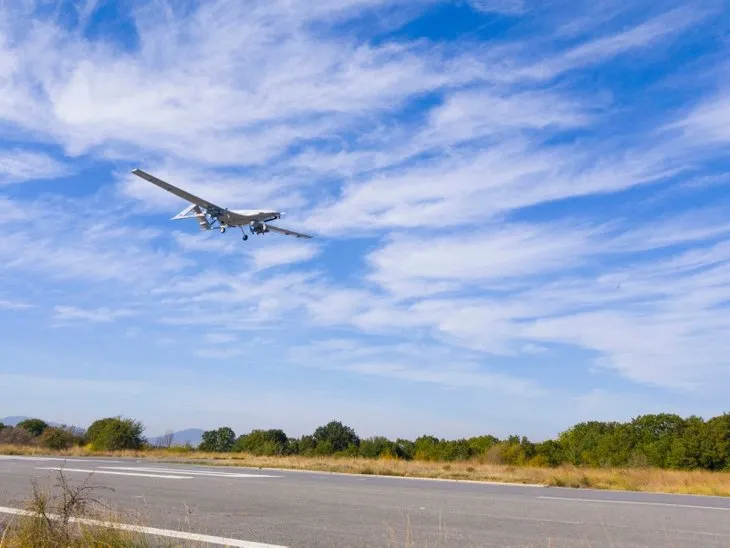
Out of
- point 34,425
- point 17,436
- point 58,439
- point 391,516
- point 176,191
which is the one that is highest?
point 176,191

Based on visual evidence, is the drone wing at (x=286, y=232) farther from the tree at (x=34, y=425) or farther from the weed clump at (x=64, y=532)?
the tree at (x=34, y=425)

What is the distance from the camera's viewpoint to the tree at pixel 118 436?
46.3 m

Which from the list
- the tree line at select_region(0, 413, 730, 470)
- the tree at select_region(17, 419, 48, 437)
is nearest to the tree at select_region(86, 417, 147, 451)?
the tree line at select_region(0, 413, 730, 470)

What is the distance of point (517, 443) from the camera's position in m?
56.8

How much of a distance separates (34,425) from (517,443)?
4079cm

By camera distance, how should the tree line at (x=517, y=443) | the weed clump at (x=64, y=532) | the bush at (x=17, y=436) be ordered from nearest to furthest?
the weed clump at (x=64, y=532)
the tree line at (x=517, y=443)
the bush at (x=17, y=436)

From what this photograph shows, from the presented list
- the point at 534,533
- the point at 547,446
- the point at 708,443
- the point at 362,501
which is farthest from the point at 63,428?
the point at 534,533

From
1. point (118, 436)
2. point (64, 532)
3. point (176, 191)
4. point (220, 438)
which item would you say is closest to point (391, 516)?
point (64, 532)

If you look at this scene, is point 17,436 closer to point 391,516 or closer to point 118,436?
point 118,436

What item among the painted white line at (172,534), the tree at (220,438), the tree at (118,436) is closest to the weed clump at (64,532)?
the painted white line at (172,534)

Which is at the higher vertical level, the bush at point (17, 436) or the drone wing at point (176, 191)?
the drone wing at point (176, 191)

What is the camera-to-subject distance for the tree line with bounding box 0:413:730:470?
46281 mm

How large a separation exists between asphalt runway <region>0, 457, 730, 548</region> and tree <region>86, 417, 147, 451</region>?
105ft

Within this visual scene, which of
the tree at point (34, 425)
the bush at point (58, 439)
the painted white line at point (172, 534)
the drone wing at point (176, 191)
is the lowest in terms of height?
the painted white line at point (172, 534)
